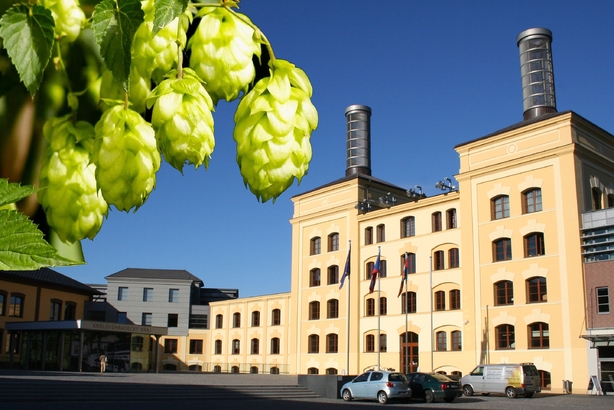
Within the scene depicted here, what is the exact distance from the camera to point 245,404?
85.8ft

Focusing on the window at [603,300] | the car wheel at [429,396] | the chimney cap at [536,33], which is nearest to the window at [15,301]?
the car wheel at [429,396]

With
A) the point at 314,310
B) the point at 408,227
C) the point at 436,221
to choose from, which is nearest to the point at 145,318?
the point at 314,310

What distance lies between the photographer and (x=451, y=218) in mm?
37250

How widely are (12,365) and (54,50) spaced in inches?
1878

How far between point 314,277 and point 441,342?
36.0ft

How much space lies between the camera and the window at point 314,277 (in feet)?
144

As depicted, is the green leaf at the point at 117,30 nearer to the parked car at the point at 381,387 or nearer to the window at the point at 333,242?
the parked car at the point at 381,387

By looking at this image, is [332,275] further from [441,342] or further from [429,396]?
[429,396]

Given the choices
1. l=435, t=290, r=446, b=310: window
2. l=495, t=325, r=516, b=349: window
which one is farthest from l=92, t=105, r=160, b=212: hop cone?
l=435, t=290, r=446, b=310: window

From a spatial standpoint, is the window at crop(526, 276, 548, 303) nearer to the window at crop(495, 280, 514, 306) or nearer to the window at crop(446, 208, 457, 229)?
the window at crop(495, 280, 514, 306)

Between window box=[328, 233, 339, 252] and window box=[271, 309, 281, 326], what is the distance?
32.4 feet

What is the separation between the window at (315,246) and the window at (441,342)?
10.8 m

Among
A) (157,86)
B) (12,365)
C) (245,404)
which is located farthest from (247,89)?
(12,365)

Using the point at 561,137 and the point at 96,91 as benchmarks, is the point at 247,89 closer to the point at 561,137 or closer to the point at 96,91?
the point at 96,91
